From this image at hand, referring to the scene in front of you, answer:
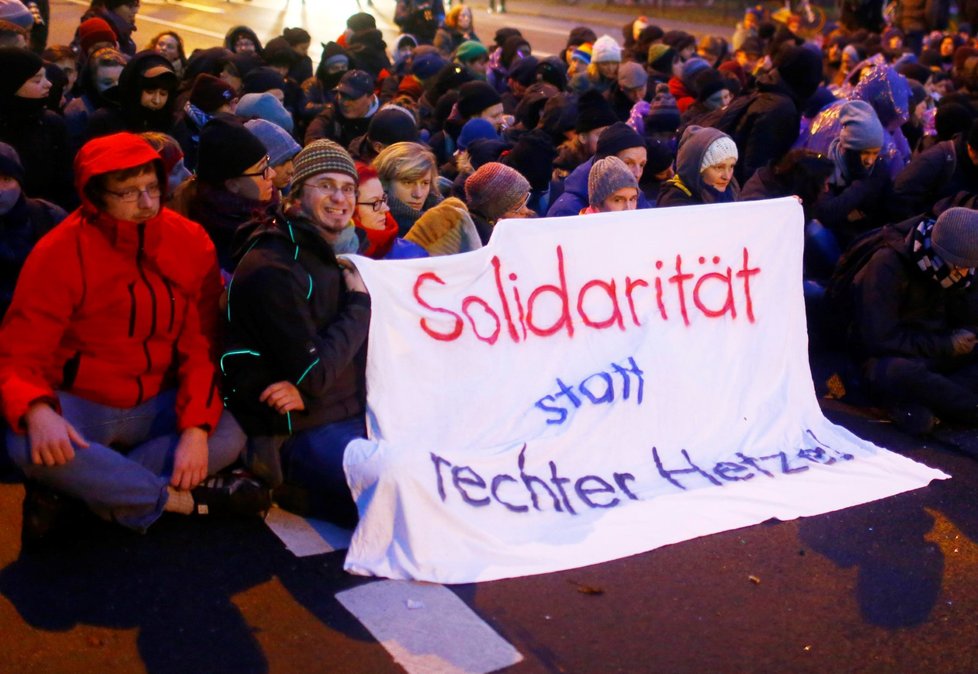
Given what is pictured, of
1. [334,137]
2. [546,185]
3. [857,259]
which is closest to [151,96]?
[334,137]

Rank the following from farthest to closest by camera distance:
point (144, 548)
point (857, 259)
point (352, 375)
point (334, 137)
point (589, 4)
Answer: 1. point (589, 4)
2. point (334, 137)
3. point (857, 259)
4. point (352, 375)
5. point (144, 548)

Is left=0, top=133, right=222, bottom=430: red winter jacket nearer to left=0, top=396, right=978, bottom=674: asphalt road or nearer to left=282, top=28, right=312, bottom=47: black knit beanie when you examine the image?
left=0, top=396, right=978, bottom=674: asphalt road

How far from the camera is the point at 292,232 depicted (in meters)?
4.33

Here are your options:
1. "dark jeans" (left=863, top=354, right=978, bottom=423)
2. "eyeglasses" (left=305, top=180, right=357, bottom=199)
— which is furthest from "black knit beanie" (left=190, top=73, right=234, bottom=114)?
"dark jeans" (left=863, top=354, right=978, bottom=423)

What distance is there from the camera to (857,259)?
5930mm

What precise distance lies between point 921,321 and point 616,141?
6.27ft

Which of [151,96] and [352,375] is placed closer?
[352,375]

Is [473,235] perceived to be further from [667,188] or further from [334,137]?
[334,137]

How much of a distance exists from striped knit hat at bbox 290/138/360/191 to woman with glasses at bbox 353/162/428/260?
40 cm

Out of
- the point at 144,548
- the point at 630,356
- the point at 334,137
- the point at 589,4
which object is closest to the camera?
the point at 144,548

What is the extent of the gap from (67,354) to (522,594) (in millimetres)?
1837

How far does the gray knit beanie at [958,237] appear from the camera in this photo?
5.41m

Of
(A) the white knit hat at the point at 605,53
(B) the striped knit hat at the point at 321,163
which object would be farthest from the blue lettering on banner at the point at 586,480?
(A) the white knit hat at the point at 605,53

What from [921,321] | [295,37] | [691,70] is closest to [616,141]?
[921,321]
